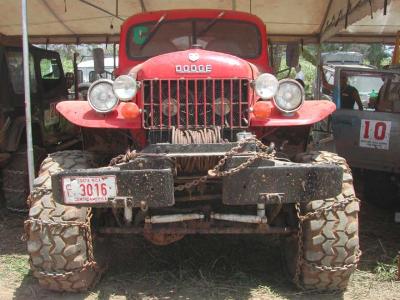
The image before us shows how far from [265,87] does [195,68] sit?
52cm

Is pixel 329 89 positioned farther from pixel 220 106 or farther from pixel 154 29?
pixel 220 106

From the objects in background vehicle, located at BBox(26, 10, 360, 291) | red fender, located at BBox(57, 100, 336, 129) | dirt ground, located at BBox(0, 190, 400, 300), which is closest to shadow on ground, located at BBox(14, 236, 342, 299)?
dirt ground, located at BBox(0, 190, 400, 300)

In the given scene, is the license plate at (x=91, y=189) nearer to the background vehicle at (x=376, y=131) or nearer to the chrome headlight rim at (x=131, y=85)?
the chrome headlight rim at (x=131, y=85)

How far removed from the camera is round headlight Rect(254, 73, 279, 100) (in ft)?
12.5

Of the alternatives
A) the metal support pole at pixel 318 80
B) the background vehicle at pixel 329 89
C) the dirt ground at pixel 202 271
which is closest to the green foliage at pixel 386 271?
the dirt ground at pixel 202 271

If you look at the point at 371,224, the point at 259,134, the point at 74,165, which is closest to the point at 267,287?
the point at 259,134

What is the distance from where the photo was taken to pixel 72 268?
376 cm

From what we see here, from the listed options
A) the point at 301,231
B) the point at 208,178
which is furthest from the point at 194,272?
the point at 208,178

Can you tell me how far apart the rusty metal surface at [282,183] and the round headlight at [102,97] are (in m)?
1.10

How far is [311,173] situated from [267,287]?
1.21 m

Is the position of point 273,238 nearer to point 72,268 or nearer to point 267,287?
point 267,287

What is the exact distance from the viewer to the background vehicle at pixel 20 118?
20.1ft

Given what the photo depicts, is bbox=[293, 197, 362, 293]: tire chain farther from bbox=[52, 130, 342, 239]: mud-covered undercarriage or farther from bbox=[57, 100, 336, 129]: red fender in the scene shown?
bbox=[57, 100, 336, 129]: red fender

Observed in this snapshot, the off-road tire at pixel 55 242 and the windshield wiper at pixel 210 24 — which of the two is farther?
the windshield wiper at pixel 210 24
